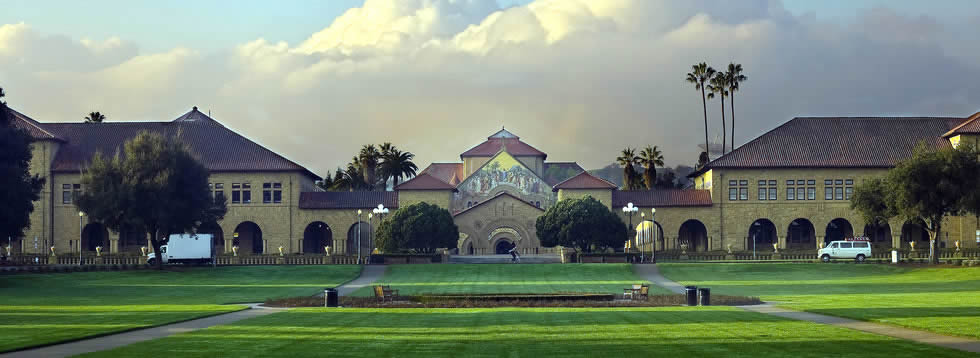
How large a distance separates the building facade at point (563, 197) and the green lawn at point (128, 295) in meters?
24.5

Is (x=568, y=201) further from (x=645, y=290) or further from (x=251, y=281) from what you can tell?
(x=645, y=290)

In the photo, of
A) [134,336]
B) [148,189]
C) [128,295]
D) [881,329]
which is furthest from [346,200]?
[881,329]

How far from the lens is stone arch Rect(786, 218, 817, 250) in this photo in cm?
9450

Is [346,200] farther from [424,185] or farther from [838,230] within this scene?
[838,230]

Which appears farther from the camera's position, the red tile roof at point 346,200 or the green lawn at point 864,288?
the red tile roof at point 346,200

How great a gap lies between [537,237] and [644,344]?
6948 cm

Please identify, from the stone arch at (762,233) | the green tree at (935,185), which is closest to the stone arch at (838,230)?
the stone arch at (762,233)

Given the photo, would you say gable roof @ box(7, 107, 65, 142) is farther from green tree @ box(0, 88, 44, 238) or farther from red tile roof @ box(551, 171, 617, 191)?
red tile roof @ box(551, 171, 617, 191)

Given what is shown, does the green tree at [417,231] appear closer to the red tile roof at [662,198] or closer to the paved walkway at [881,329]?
the red tile roof at [662,198]

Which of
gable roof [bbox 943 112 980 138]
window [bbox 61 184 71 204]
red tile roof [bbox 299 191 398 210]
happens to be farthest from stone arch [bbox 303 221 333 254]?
gable roof [bbox 943 112 980 138]

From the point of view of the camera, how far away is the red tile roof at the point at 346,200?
9300 centimetres

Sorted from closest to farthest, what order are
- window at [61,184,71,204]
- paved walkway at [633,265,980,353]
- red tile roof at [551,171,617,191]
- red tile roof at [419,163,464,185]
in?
paved walkway at [633,265,980,353] < red tile roof at [551,171,617,191] < window at [61,184,71,204] < red tile roof at [419,163,464,185]

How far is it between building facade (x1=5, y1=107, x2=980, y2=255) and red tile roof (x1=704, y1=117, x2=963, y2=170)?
3.6 inches

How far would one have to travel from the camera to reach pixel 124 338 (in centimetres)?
2438
